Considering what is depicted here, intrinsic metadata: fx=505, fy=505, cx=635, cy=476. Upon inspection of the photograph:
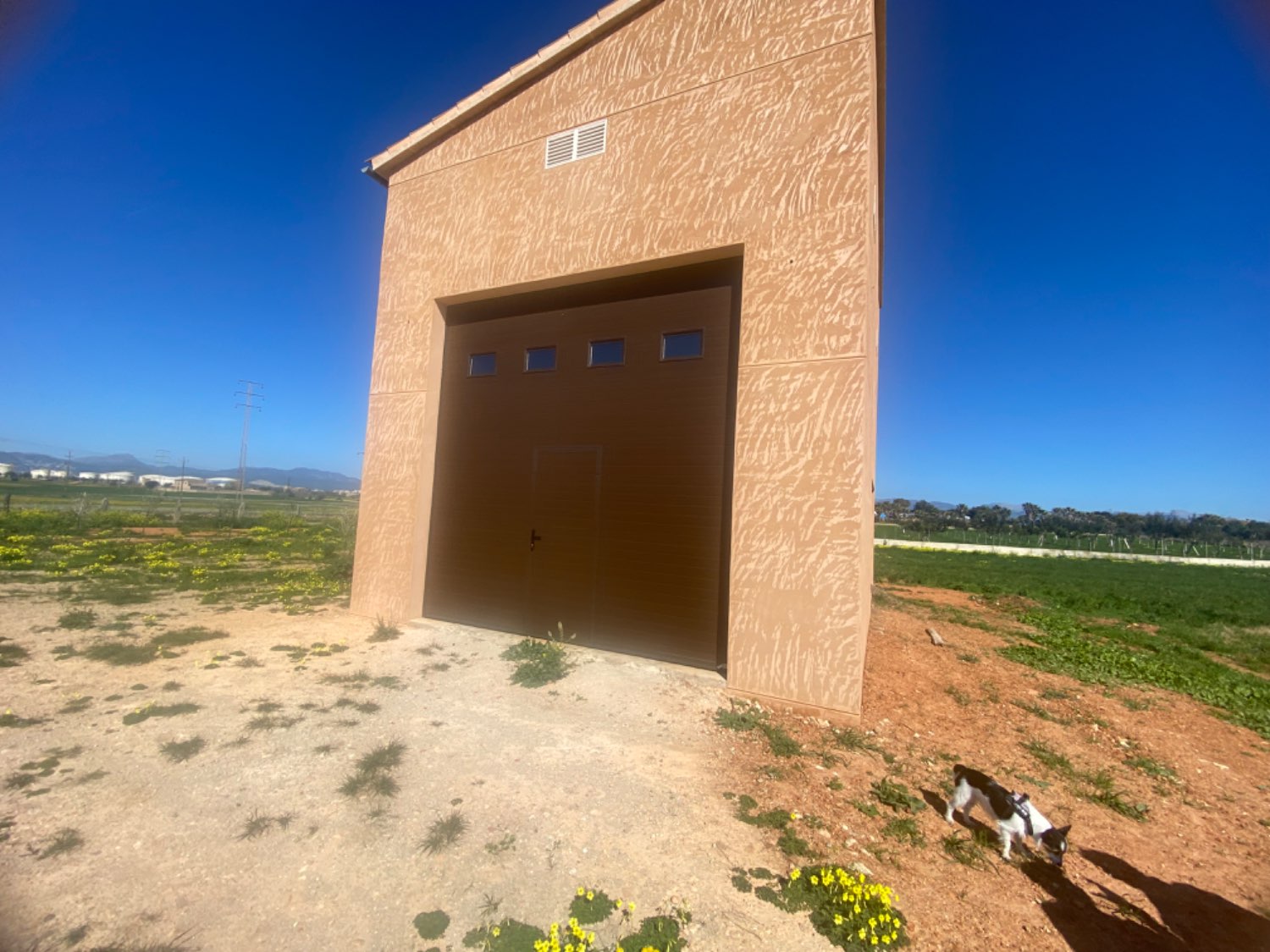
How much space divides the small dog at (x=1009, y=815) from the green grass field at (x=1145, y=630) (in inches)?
202

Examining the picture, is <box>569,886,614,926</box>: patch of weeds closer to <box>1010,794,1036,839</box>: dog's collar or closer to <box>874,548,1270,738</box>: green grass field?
<box>1010,794,1036,839</box>: dog's collar

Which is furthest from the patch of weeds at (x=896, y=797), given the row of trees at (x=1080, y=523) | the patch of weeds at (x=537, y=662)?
the row of trees at (x=1080, y=523)

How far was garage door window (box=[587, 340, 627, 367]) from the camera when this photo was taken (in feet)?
21.6

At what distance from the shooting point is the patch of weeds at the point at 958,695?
18.5 ft

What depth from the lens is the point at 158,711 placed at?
4.38 metres

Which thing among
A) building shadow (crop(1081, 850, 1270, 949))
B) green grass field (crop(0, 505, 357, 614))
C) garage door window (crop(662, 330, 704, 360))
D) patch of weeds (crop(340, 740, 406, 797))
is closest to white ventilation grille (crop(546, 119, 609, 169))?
garage door window (crop(662, 330, 704, 360))

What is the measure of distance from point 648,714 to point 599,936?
98.3 inches

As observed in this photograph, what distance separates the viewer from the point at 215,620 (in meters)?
7.36

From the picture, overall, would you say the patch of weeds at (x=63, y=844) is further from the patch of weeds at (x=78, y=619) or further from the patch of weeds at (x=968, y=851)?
the patch of weeds at (x=78, y=619)

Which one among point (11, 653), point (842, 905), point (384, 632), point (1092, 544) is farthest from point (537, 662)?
point (1092, 544)

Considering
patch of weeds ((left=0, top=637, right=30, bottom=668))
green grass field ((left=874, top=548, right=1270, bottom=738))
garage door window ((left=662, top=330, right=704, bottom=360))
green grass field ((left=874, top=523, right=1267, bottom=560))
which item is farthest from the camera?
green grass field ((left=874, top=523, right=1267, bottom=560))

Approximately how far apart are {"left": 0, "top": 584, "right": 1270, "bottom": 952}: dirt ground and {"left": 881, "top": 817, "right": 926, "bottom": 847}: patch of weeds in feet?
0.21

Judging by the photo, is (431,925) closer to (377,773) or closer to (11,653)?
(377,773)

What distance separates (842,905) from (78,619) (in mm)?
9832
